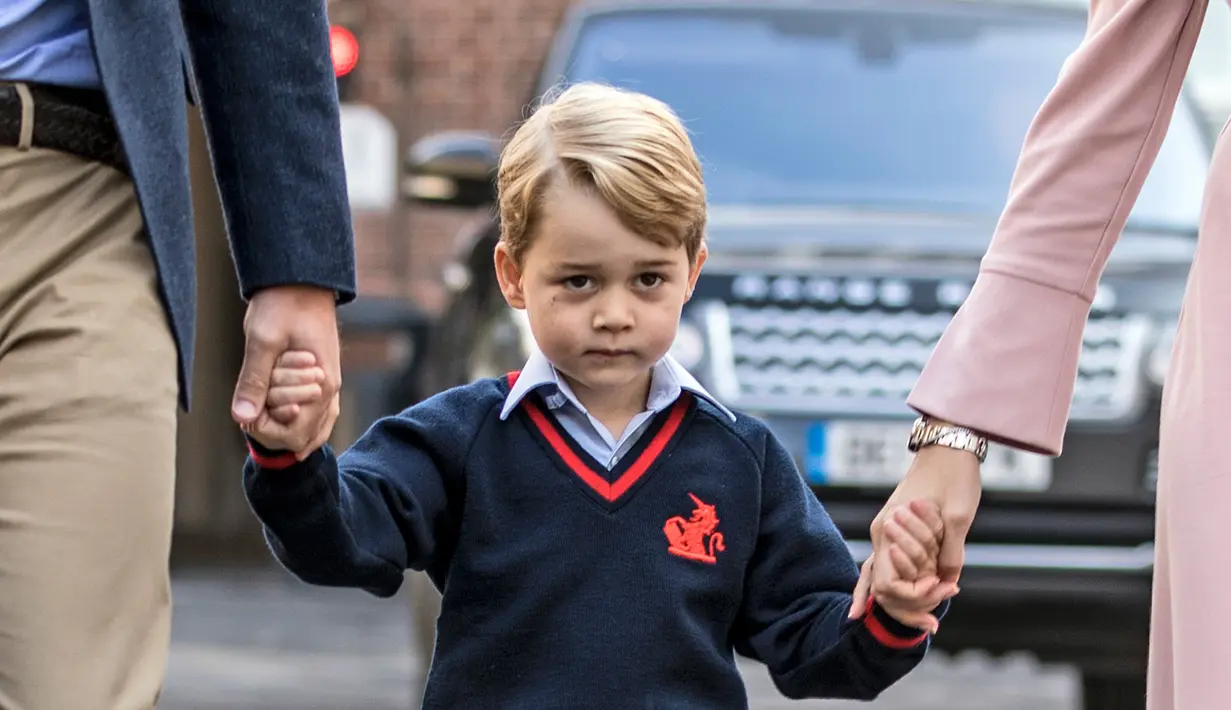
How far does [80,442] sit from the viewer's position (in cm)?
238

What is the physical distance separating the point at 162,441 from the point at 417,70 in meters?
10.5

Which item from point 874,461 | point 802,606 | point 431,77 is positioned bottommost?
point 431,77

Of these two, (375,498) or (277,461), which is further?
(375,498)

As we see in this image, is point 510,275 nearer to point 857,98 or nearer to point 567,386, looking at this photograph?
point 567,386

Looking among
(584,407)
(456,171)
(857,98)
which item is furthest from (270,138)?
(857,98)

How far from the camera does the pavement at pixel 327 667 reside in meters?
7.38

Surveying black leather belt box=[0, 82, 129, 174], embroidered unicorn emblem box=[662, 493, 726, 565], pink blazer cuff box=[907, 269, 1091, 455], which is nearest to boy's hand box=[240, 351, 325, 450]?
black leather belt box=[0, 82, 129, 174]

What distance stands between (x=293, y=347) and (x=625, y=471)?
1.33 feet

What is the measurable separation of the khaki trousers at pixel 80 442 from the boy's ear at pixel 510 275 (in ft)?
1.48

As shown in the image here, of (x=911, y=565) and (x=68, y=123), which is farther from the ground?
(x=68, y=123)

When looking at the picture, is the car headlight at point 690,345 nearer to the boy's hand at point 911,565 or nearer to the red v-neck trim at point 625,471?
the red v-neck trim at point 625,471

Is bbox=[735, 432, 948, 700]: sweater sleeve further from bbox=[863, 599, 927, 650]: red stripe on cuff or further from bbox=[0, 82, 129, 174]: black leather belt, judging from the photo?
bbox=[0, 82, 129, 174]: black leather belt

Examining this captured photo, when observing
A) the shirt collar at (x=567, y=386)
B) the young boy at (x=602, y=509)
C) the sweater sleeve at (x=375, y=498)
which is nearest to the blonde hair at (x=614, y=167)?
the young boy at (x=602, y=509)

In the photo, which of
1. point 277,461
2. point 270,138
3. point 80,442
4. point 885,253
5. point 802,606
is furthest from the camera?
point 885,253
